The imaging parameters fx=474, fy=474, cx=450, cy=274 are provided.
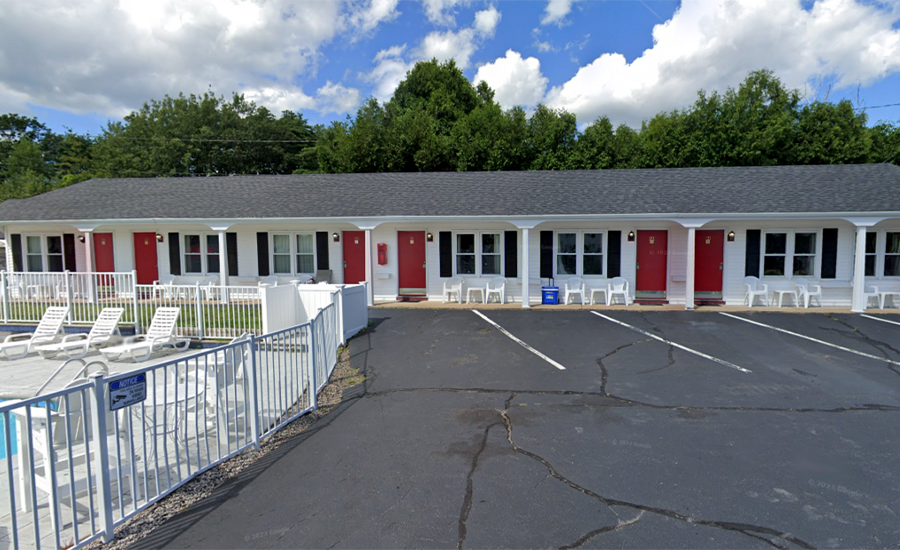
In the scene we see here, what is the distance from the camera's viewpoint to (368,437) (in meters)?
4.89

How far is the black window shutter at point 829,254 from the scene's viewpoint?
1315 centimetres

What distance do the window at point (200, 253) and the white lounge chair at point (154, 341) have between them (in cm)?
630

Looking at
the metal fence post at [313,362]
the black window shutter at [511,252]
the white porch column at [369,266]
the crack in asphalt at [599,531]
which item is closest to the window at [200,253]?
the white porch column at [369,266]

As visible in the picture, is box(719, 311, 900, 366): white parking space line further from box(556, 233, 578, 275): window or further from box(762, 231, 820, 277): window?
box(556, 233, 578, 275): window

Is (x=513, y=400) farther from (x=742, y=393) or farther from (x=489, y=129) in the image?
(x=489, y=129)

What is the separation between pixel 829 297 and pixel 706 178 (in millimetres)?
4926

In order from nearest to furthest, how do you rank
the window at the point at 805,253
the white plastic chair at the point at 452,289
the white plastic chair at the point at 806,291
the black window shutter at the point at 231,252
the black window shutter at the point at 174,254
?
the white plastic chair at the point at 806,291 < the window at the point at 805,253 < the white plastic chair at the point at 452,289 < the black window shutter at the point at 231,252 < the black window shutter at the point at 174,254

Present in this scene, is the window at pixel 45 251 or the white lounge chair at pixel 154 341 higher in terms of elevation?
the window at pixel 45 251

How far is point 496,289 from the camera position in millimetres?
14266

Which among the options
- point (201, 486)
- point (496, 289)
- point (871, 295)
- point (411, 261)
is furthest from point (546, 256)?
point (201, 486)

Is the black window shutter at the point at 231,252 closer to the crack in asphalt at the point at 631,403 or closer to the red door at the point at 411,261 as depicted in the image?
the red door at the point at 411,261

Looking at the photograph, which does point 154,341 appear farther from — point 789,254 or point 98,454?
point 789,254

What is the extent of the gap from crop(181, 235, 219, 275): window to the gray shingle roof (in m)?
1.13

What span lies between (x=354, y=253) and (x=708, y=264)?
10708mm
